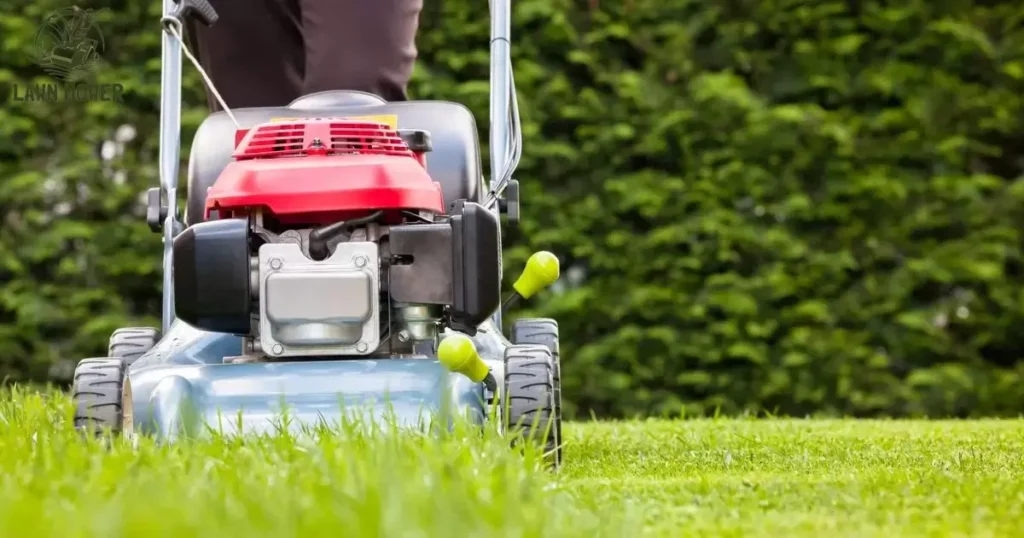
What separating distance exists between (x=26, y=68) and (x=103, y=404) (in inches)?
121

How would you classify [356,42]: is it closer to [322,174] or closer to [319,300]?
[322,174]

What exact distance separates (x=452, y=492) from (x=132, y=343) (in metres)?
1.96

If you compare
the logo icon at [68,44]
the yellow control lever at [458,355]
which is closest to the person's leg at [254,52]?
the yellow control lever at [458,355]

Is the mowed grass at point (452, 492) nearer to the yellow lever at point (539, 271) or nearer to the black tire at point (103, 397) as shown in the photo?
the black tire at point (103, 397)

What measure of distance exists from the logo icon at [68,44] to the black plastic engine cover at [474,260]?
3.06 metres

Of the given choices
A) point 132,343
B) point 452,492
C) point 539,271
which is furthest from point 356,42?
point 452,492

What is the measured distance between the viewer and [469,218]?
251 cm

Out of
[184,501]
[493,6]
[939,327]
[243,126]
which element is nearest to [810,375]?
[939,327]

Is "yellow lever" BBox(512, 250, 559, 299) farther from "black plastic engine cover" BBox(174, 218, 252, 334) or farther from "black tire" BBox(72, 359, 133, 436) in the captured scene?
"black tire" BBox(72, 359, 133, 436)

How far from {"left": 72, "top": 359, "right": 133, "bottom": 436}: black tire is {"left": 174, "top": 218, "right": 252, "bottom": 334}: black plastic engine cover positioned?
27cm

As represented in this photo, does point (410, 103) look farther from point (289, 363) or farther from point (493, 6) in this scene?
point (289, 363)

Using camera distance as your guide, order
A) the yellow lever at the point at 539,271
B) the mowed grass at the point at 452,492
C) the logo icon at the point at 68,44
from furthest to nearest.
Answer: the logo icon at the point at 68,44 < the yellow lever at the point at 539,271 < the mowed grass at the point at 452,492

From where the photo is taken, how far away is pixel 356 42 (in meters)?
3.10

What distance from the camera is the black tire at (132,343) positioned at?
3.42m
